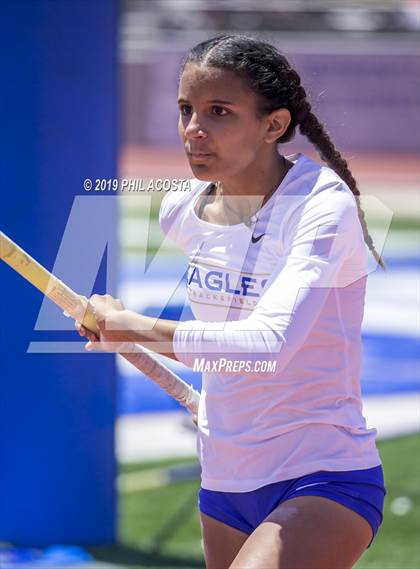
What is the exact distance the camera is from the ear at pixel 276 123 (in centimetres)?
242

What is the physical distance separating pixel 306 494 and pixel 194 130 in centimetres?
78

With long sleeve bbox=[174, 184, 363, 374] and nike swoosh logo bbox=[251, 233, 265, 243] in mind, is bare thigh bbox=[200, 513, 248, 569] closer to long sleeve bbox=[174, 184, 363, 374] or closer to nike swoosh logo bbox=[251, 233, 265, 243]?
long sleeve bbox=[174, 184, 363, 374]

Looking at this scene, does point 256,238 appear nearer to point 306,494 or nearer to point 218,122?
point 218,122

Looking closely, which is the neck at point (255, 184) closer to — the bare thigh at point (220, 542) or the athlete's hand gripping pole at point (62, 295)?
the athlete's hand gripping pole at point (62, 295)

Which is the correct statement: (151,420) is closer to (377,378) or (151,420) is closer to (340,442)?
(377,378)

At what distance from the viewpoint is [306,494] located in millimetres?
2273

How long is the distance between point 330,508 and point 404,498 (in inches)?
Result: 135

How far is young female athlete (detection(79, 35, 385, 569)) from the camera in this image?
7.24ft

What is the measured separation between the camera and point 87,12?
457 cm

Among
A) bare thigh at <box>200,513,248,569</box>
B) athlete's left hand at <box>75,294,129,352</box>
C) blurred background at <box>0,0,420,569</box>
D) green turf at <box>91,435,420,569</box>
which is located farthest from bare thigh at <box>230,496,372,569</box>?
green turf at <box>91,435,420,569</box>

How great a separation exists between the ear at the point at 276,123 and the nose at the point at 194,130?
0.15 m

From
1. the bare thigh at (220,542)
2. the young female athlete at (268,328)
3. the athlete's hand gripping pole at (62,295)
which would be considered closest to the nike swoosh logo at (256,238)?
the young female athlete at (268,328)

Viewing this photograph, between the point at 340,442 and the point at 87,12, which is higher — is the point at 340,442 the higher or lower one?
the lower one

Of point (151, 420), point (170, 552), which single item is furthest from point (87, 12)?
point (151, 420)
